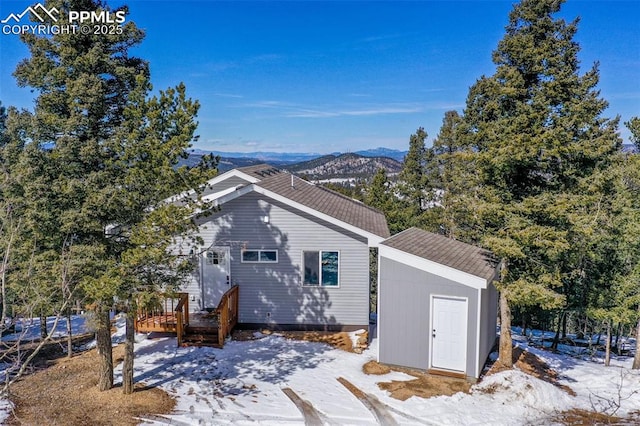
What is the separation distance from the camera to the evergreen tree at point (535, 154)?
959cm

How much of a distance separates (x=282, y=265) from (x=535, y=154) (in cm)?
762

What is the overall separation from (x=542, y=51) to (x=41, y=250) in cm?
1092

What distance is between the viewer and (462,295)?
1021 cm

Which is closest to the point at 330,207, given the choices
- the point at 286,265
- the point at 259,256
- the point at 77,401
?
the point at 286,265

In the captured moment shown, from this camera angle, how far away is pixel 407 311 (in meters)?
10.7

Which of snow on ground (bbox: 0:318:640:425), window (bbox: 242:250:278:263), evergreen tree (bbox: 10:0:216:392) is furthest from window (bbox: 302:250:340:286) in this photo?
evergreen tree (bbox: 10:0:216:392)

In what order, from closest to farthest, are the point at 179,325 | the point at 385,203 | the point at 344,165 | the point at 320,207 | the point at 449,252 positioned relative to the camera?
the point at 449,252
the point at 179,325
the point at 320,207
the point at 385,203
the point at 344,165

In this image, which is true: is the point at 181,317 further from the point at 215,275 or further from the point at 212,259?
the point at 212,259

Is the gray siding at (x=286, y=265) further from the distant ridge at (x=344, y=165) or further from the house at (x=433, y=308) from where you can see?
the distant ridge at (x=344, y=165)

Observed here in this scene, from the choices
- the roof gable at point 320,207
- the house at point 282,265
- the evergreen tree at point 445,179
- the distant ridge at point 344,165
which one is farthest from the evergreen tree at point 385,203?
the distant ridge at point 344,165

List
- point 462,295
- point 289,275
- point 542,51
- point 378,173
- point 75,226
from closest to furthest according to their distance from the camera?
1. point 75,226
2. point 542,51
3. point 462,295
4. point 289,275
5. point 378,173

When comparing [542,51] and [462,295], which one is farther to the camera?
[462,295]

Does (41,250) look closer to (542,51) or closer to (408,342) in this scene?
(408,342)

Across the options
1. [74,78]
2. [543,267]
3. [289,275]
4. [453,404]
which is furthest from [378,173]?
[74,78]
